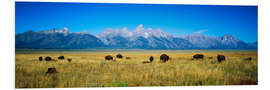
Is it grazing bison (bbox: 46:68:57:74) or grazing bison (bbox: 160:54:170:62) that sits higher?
grazing bison (bbox: 160:54:170:62)

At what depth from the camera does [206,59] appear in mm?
8414

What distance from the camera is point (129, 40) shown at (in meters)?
8.36

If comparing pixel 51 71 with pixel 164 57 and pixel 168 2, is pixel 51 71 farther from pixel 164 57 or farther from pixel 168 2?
pixel 168 2

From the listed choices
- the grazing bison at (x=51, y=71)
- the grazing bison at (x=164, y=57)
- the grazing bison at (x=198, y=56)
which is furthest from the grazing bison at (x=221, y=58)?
the grazing bison at (x=51, y=71)

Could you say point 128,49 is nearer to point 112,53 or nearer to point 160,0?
point 112,53

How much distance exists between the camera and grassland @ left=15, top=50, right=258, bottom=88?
663 centimetres

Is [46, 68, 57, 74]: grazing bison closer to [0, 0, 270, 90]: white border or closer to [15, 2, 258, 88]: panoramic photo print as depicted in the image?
[15, 2, 258, 88]: panoramic photo print

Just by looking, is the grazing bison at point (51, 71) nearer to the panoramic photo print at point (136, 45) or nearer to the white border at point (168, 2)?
the panoramic photo print at point (136, 45)

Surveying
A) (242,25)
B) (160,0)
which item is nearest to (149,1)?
(160,0)

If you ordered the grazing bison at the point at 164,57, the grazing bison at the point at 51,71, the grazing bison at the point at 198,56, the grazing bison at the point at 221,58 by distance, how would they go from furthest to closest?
the grazing bison at the point at 198,56 → the grazing bison at the point at 221,58 → the grazing bison at the point at 164,57 → the grazing bison at the point at 51,71

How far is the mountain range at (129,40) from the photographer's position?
778 centimetres

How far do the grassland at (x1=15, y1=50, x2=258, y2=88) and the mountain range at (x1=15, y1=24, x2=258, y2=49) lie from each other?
0.80 feet

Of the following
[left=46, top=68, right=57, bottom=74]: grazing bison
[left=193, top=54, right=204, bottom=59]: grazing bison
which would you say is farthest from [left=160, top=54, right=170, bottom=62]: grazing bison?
[left=46, top=68, right=57, bottom=74]: grazing bison
